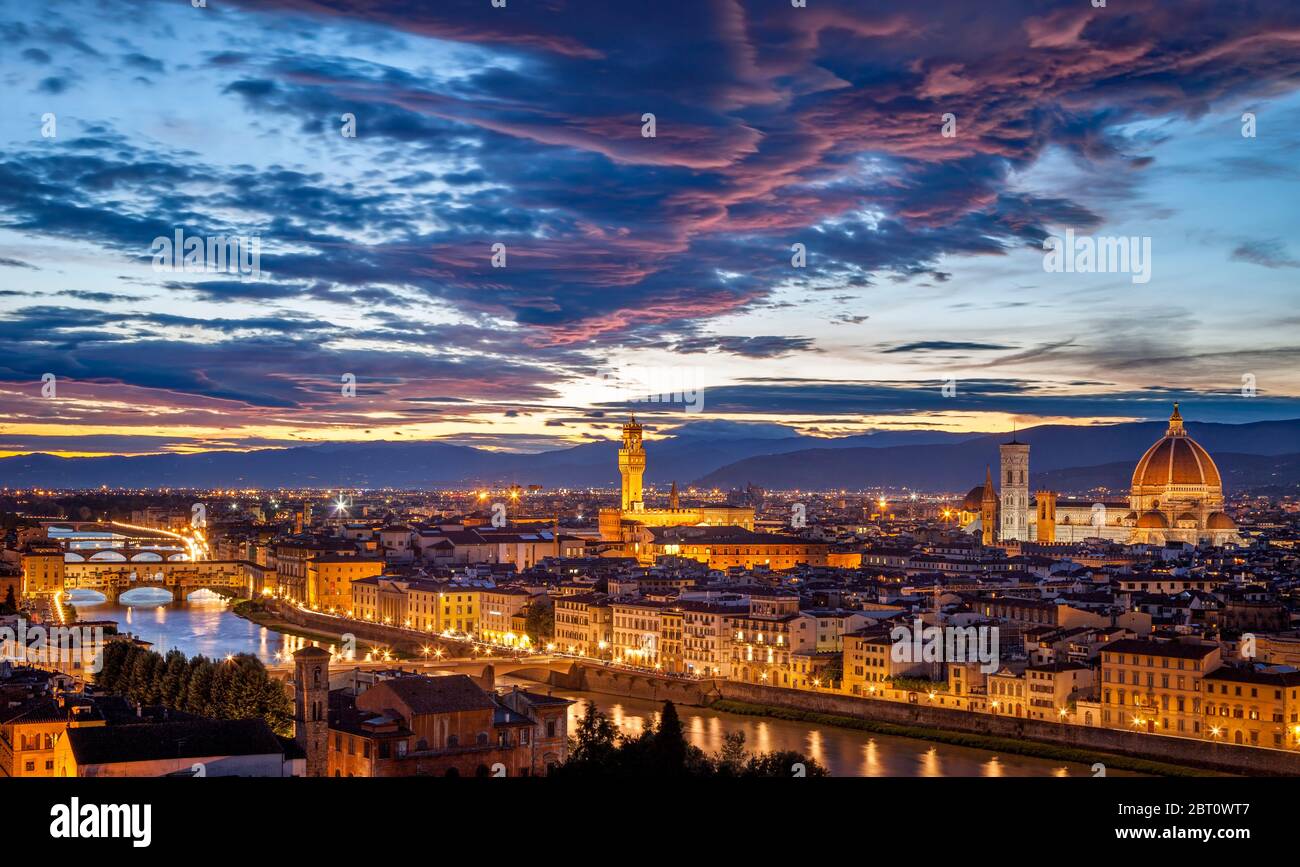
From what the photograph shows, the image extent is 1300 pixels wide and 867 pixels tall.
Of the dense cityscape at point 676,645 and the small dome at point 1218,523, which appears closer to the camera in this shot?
the dense cityscape at point 676,645

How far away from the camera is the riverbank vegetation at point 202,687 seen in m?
15.3

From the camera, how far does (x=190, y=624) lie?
37219 millimetres

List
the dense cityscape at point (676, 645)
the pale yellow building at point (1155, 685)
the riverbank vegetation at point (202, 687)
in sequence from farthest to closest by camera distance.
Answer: the pale yellow building at point (1155, 685)
the riverbank vegetation at point (202, 687)
the dense cityscape at point (676, 645)

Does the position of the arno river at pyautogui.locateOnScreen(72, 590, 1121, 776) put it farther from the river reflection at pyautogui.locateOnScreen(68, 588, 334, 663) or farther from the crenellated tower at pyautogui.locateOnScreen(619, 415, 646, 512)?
the crenellated tower at pyautogui.locateOnScreen(619, 415, 646, 512)

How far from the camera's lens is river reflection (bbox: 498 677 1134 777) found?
650 inches

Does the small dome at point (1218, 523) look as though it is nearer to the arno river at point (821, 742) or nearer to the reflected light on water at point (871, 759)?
the arno river at point (821, 742)

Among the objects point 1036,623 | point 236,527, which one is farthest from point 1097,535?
point 236,527

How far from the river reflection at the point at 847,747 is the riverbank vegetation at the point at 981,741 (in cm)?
16

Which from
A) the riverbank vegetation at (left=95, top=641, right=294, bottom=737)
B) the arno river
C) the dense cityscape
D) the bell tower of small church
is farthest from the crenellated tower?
the bell tower of small church

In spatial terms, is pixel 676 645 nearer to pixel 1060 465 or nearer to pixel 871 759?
pixel 871 759

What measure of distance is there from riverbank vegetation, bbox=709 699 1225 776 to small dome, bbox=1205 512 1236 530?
105 feet

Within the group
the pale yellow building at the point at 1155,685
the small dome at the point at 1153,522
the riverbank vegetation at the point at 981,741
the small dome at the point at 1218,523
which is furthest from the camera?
the small dome at the point at 1153,522

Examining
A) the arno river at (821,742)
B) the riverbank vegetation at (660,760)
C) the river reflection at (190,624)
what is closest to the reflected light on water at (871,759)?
the arno river at (821,742)
